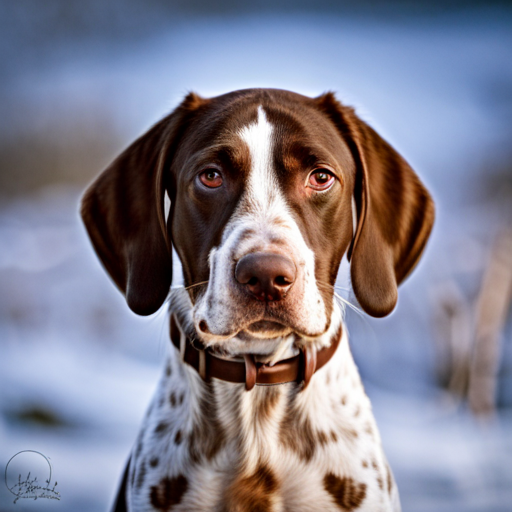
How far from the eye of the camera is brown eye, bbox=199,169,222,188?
1601mm

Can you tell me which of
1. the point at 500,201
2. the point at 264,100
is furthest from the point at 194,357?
the point at 500,201

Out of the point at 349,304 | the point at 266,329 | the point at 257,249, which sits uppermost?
the point at 349,304

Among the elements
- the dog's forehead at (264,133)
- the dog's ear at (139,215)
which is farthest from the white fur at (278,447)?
the dog's forehead at (264,133)

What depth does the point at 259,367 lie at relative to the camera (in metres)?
A: 1.64

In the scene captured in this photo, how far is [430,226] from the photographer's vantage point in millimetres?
1877

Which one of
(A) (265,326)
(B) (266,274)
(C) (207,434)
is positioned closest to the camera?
(B) (266,274)

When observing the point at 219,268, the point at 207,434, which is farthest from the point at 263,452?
the point at 219,268

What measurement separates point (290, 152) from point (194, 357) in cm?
64

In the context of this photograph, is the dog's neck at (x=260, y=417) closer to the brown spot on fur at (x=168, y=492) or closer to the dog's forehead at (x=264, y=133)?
the brown spot on fur at (x=168, y=492)

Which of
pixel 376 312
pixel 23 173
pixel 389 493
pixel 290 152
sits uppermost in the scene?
pixel 23 173

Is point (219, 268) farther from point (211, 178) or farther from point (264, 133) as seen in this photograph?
point (264, 133)

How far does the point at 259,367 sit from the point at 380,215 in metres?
0.57

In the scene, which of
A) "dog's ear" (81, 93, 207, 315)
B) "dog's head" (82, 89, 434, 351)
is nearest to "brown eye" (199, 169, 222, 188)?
"dog's head" (82, 89, 434, 351)

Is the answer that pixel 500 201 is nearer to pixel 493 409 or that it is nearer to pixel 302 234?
pixel 493 409
